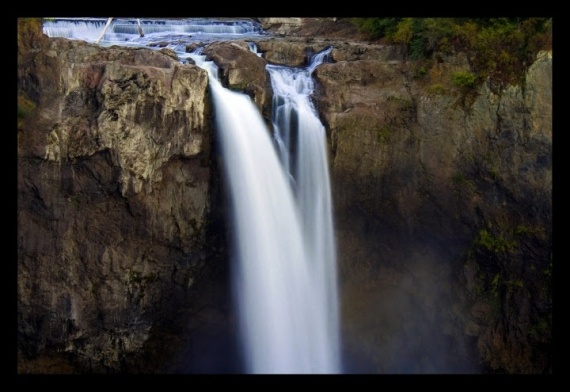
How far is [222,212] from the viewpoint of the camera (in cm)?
1296

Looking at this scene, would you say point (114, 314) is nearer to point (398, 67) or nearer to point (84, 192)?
point (84, 192)

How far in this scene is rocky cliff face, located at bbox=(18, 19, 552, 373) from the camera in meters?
11.6

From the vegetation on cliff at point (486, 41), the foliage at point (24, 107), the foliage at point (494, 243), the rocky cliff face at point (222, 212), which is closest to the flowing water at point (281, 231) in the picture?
the rocky cliff face at point (222, 212)

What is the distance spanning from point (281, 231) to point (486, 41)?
7.88 m

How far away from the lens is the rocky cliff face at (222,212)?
457 inches

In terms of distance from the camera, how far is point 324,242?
44.0 feet

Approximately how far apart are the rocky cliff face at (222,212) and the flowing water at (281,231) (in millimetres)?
503

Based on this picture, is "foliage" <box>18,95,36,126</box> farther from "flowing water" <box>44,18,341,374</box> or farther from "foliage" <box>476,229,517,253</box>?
"foliage" <box>476,229,517,253</box>

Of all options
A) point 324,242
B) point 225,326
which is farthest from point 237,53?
point 225,326

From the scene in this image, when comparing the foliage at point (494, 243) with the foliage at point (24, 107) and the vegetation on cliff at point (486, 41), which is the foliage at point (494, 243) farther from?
the foliage at point (24, 107)

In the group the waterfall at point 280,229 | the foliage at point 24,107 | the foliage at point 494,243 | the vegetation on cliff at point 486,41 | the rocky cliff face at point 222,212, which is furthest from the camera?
the foliage at point 494,243

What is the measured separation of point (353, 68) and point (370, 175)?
10.6 ft

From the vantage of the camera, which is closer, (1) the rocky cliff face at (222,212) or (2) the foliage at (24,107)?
(2) the foliage at (24,107)

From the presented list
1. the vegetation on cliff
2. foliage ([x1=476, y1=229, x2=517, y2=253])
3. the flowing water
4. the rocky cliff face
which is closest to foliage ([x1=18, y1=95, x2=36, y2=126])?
the rocky cliff face
